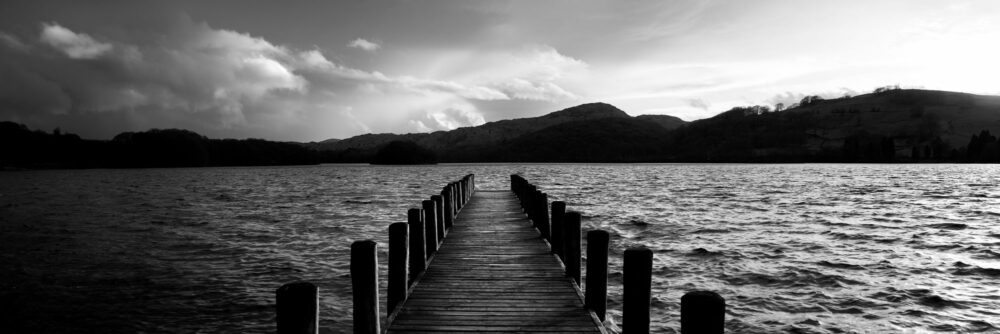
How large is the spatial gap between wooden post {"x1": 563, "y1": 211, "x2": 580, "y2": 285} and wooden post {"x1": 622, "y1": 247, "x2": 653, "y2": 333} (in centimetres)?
311

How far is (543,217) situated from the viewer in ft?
49.9

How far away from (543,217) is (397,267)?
706cm

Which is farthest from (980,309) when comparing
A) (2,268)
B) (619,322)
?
(2,268)

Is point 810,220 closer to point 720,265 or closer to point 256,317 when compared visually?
point 720,265

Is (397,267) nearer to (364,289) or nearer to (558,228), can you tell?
(364,289)

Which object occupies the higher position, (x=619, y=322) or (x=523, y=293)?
(x=523, y=293)

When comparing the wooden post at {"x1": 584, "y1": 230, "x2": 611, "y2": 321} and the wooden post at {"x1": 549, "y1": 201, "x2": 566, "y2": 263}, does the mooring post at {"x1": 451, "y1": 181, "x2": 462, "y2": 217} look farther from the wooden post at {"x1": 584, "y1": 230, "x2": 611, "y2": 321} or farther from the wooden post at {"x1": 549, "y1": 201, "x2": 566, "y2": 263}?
the wooden post at {"x1": 584, "y1": 230, "x2": 611, "y2": 321}

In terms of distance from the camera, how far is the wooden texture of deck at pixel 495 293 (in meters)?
7.34

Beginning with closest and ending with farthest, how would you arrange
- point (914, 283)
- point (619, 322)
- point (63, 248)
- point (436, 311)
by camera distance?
point (436, 311), point (619, 322), point (914, 283), point (63, 248)

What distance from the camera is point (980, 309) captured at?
1267 cm

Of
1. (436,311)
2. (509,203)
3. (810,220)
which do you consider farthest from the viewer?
(810,220)

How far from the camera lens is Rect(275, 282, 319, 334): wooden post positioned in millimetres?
4812

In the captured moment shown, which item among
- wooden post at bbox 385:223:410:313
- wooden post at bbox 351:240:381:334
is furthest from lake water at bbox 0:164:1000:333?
wooden post at bbox 351:240:381:334

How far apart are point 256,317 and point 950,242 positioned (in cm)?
2498
